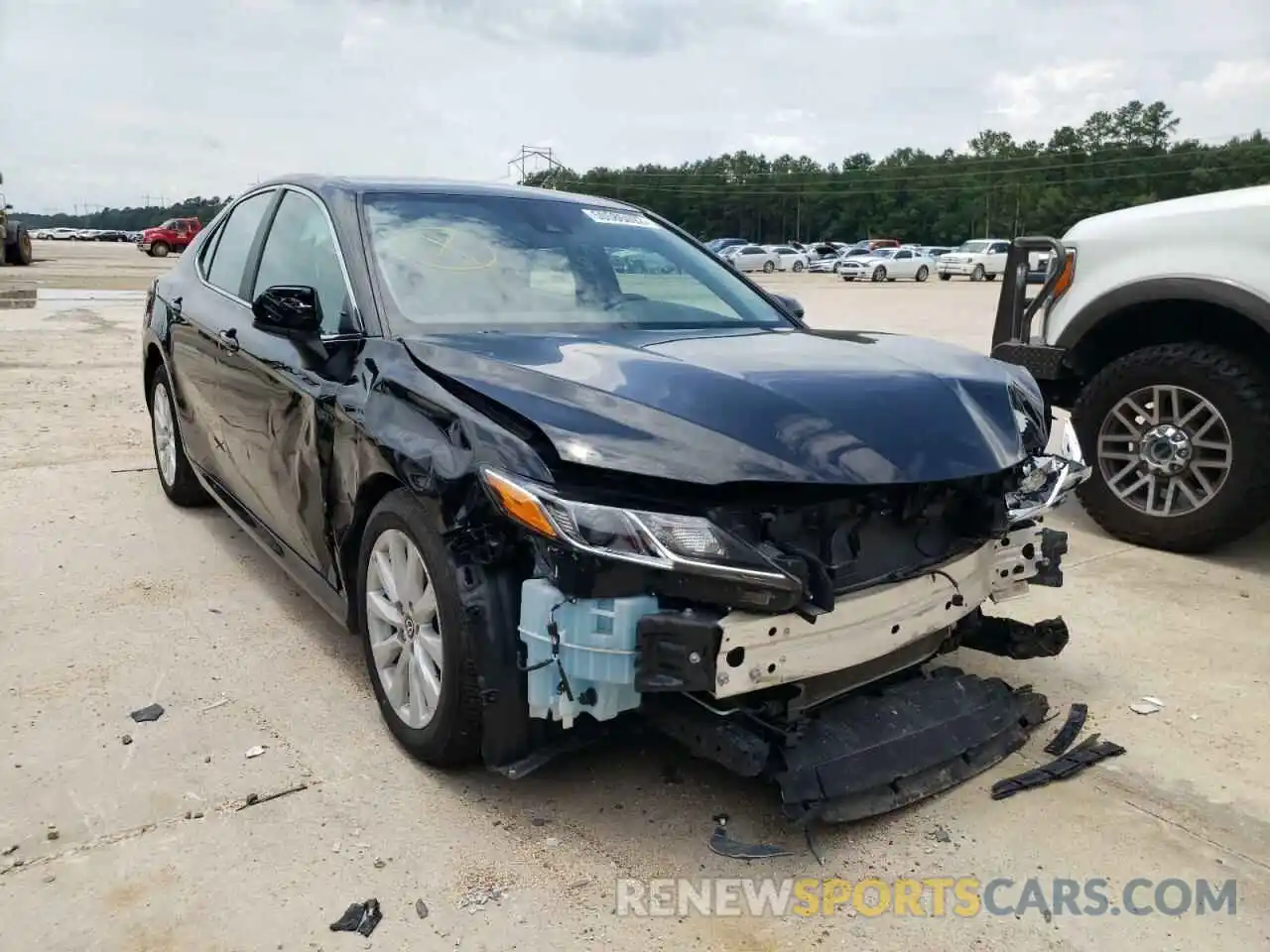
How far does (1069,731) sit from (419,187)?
9.57 feet

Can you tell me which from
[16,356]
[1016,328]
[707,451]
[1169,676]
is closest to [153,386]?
[707,451]

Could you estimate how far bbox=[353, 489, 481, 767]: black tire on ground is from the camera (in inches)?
101

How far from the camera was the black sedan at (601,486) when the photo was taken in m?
2.34

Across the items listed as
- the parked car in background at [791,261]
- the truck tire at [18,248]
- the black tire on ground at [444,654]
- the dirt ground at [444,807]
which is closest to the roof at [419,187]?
the black tire on ground at [444,654]

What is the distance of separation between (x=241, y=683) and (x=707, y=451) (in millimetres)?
2027

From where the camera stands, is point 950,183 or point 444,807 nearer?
point 444,807

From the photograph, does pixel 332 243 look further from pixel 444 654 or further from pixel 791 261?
pixel 791 261

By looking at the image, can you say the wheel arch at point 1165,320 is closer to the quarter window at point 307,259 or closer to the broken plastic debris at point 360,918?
the quarter window at point 307,259

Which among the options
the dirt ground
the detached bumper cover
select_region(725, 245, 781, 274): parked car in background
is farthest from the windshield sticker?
select_region(725, 245, 781, 274): parked car in background

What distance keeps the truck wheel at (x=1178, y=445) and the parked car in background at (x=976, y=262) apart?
125 feet

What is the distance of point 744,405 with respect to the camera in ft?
8.20

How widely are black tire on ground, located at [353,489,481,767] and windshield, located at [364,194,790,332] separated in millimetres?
630

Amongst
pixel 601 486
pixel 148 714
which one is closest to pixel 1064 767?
pixel 601 486

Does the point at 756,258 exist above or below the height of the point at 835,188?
below
